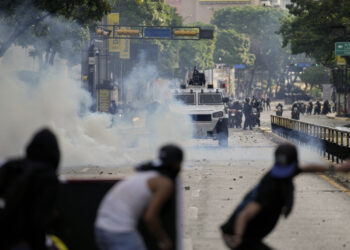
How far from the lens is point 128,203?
20.4ft

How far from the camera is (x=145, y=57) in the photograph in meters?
90.8

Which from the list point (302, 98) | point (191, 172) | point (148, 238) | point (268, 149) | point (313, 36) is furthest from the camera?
point (302, 98)

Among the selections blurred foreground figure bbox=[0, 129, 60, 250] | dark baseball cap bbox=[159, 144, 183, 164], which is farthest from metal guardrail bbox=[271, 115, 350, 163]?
blurred foreground figure bbox=[0, 129, 60, 250]

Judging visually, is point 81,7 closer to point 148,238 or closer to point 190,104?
point 190,104

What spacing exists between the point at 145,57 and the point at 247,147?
57.2 m

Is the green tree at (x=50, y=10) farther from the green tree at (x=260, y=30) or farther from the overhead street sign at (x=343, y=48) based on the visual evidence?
the green tree at (x=260, y=30)

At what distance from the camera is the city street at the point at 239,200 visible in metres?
12.3

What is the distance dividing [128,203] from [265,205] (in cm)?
118

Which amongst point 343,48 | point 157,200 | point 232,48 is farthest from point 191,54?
point 157,200

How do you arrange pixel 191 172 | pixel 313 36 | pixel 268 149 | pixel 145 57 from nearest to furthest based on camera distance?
1. pixel 191 172
2. pixel 268 149
3. pixel 313 36
4. pixel 145 57

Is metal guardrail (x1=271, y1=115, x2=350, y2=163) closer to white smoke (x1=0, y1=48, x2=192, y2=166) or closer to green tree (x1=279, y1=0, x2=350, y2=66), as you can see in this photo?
white smoke (x1=0, y1=48, x2=192, y2=166)

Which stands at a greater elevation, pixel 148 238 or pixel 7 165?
pixel 7 165

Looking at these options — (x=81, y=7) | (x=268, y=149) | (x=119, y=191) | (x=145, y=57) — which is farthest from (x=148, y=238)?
(x=145, y=57)

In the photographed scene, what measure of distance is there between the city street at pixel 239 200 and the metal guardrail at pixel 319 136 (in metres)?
0.61
